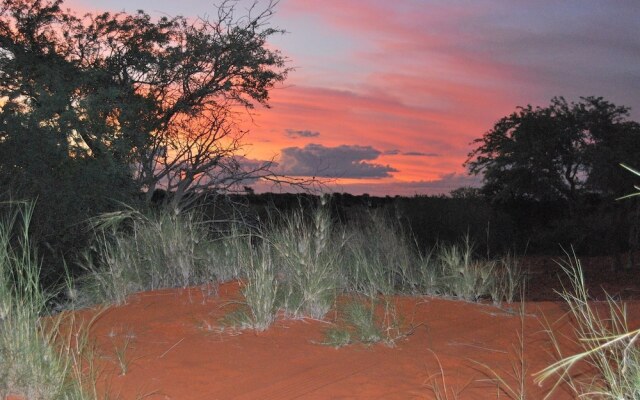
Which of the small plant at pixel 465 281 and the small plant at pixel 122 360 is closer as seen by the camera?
the small plant at pixel 122 360

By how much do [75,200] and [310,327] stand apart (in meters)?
6.82

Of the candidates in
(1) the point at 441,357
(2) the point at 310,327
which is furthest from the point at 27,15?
(1) the point at 441,357

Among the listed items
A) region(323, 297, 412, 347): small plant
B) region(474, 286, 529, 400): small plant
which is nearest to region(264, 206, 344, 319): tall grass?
region(323, 297, 412, 347): small plant

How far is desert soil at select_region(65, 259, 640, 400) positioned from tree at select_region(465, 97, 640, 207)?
1360 cm

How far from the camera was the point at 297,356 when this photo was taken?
534 cm

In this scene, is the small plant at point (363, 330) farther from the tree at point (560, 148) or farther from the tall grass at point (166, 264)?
the tree at point (560, 148)

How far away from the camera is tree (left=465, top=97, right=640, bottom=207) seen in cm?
1978

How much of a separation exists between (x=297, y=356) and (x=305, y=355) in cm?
7

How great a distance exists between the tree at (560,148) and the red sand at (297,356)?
13.9 m

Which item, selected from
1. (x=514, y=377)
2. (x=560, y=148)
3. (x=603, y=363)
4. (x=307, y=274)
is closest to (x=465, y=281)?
(x=307, y=274)

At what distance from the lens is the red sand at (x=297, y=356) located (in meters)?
4.63

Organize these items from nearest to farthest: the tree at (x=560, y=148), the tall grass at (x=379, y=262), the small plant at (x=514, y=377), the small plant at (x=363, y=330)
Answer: the small plant at (x=514, y=377) < the small plant at (x=363, y=330) < the tall grass at (x=379, y=262) < the tree at (x=560, y=148)

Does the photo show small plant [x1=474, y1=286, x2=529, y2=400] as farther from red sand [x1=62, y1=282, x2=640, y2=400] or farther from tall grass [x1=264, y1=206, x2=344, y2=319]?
Result: tall grass [x1=264, y1=206, x2=344, y2=319]

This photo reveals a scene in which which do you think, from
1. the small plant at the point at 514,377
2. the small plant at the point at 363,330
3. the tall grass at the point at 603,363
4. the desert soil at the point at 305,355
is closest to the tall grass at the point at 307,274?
the desert soil at the point at 305,355
